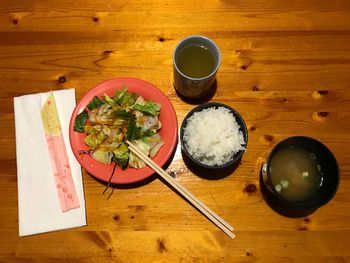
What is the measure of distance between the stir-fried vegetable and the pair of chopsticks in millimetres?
24

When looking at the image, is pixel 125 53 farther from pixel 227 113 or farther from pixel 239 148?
pixel 239 148

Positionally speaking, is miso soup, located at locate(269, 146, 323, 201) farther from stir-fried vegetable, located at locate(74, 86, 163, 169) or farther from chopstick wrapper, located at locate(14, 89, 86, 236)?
chopstick wrapper, located at locate(14, 89, 86, 236)

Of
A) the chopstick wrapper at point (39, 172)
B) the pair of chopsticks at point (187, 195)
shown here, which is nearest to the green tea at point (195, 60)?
the pair of chopsticks at point (187, 195)

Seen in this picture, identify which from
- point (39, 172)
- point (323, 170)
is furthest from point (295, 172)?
point (39, 172)

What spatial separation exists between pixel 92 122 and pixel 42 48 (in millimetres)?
520

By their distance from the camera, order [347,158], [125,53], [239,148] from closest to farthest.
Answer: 1. [239,148]
2. [347,158]
3. [125,53]

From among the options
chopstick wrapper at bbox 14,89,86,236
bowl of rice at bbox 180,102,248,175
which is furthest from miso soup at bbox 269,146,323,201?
chopstick wrapper at bbox 14,89,86,236

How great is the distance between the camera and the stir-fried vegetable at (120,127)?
57.8 inches

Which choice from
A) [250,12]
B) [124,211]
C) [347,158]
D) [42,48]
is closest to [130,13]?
[42,48]

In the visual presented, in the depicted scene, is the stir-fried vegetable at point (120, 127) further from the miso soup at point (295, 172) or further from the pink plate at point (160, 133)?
the miso soup at point (295, 172)

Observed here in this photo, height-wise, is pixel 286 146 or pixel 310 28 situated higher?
pixel 310 28

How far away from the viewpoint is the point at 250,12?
1.75 m

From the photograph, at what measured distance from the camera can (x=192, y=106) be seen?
1658 mm

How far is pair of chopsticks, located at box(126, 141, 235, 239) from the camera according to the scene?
1.45m
